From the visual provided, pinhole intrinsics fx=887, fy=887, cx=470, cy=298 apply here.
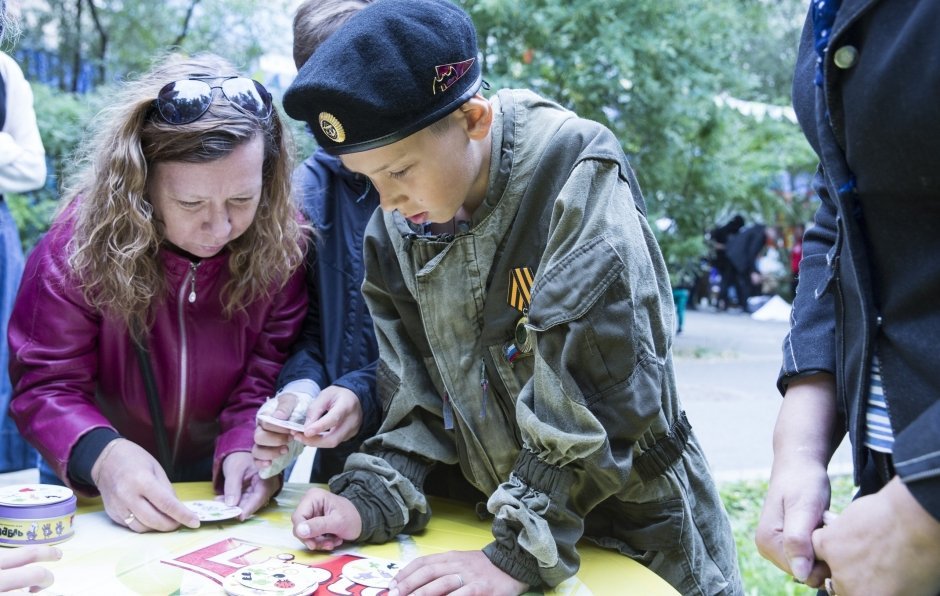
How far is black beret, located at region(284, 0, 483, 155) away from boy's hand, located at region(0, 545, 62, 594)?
790 mm

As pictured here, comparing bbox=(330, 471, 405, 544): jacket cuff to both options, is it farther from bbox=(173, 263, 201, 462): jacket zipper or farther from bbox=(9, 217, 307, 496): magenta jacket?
bbox=(173, 263, 201, 462): jacket zipper

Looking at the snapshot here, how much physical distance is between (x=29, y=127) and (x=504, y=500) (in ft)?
8.30

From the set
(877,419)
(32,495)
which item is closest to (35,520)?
(32,495)

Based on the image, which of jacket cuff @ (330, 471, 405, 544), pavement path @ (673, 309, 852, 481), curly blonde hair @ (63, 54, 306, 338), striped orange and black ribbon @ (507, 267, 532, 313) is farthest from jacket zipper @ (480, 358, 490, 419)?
pavement path @ (673, 309, 852, 481)

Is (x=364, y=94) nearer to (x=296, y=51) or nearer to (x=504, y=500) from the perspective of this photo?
(x=504, y=500)

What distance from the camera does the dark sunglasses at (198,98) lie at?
71.2 inches

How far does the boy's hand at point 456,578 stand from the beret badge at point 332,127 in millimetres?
709

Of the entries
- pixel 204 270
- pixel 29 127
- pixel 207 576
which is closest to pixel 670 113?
pixel 29 127

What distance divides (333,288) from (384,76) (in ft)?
2.68

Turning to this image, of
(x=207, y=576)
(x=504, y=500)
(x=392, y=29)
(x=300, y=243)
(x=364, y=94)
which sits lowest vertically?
(x=207, y=576)

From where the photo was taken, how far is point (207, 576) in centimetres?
145

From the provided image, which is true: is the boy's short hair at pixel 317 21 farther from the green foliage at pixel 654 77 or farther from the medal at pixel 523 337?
the green foliage at pixel 654 77

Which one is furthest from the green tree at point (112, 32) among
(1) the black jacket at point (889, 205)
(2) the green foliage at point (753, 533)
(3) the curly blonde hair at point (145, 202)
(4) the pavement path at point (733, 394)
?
(1) the black jacket at point (889, 205)

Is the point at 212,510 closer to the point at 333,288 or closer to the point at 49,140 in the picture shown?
the point at 333,288
